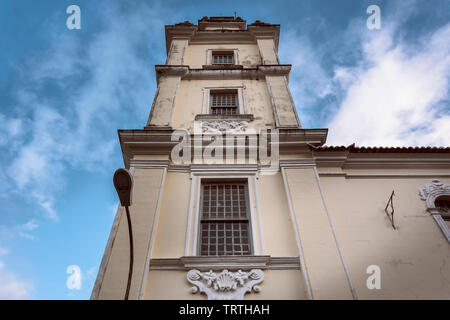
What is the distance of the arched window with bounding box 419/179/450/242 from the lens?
769cm

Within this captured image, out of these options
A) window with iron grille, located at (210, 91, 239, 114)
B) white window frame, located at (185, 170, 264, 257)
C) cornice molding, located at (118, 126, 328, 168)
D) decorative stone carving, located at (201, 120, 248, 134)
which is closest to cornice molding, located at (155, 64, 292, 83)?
window with iron grille, located at (210, 91, 239, 114)

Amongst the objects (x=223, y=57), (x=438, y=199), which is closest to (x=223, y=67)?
(x=223, y=57)

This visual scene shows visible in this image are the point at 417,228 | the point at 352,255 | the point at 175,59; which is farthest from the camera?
the point at 175,59

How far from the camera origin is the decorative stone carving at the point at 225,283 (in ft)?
19.2

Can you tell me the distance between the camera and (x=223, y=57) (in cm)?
1512

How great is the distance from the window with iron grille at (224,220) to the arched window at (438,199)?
4361 millimetres

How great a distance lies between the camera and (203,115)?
10.3m

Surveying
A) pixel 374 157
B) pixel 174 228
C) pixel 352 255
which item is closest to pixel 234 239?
pixel 174 228

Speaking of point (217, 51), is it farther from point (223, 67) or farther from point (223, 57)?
point (223, 67)

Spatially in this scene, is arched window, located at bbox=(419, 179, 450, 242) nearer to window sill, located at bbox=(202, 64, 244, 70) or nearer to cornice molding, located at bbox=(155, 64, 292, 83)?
cornice molding, located at bbox=(155, 64, 292, 83)

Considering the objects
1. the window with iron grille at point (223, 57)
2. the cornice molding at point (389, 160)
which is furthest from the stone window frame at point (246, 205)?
the window with iron grille at point (223, 57)

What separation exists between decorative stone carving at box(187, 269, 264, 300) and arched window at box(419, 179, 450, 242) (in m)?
4.58

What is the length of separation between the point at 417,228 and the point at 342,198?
5.54 ft
